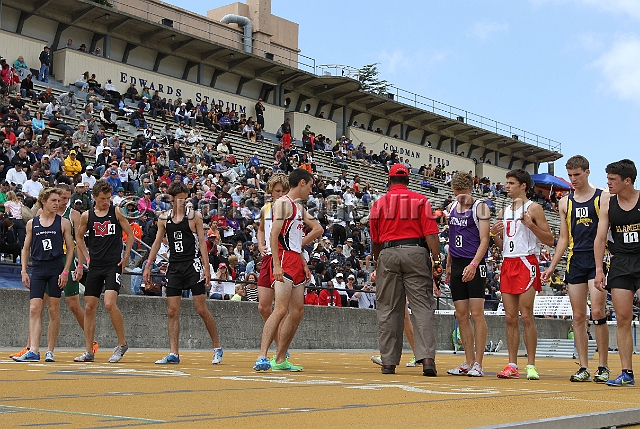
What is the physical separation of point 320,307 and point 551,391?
1325 centimetres

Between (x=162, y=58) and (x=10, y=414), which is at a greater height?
(x=162, y=58)

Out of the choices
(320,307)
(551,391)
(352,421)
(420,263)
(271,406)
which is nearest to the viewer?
(352,421)

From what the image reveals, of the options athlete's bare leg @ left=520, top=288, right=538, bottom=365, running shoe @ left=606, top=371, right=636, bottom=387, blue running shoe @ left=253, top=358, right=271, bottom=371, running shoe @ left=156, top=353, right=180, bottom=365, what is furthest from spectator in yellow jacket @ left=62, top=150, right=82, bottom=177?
running shoe @ left=606, top=371, right=636, bottom=387

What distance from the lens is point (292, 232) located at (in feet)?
32.9

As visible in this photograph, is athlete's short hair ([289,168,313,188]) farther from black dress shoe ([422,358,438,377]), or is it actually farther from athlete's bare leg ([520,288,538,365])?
athlete's bare leg ([520,288,538,365])

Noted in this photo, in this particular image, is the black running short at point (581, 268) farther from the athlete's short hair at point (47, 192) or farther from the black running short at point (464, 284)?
the athlete's short hair at point (47, 192)

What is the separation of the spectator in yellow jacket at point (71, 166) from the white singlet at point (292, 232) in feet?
41.6

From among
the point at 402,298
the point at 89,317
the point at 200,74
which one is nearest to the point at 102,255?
the point at 89,317

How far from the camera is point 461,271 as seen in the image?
10.0 m

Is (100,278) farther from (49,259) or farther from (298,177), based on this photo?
(298,177)

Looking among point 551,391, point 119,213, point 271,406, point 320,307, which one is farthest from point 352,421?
point 320,307

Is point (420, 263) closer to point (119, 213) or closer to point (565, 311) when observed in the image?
point (119, 213)

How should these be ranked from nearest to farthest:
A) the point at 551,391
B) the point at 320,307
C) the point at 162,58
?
1. the point at 551,391
2. the point at 320,307
3. the point at 162,58

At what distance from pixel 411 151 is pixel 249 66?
13187 millimetres
